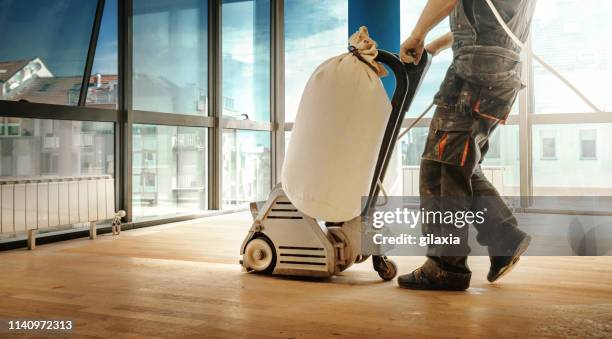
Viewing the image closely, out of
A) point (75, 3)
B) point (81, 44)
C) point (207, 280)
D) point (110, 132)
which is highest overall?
point (75, 3)

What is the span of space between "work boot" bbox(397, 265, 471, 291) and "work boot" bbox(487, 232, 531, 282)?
17 cm

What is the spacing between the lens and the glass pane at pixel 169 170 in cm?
482

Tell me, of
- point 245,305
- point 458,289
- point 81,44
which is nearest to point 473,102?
point 458,289

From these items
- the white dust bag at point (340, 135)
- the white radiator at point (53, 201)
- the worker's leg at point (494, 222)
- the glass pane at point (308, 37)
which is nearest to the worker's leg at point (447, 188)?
the worker's leg at point (494, 222)

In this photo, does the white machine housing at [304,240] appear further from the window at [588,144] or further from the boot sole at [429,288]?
the window at [588,144]

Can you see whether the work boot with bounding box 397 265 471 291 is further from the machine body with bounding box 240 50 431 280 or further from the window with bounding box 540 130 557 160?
the window with bounding box 540 130 557 160

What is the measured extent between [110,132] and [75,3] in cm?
100

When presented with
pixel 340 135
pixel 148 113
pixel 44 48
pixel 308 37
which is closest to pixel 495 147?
pixel 308 37

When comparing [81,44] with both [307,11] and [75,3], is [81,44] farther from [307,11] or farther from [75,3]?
[307,11]

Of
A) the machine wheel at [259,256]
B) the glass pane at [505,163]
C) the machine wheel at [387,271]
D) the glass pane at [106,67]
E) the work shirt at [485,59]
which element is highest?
the glass pane at [106,67]

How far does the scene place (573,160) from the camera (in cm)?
540

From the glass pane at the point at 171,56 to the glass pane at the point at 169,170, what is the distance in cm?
23

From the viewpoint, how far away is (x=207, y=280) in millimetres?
2502

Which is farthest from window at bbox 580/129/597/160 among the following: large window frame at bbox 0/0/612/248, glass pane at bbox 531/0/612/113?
glass pane at bbox 531/0/612/113
